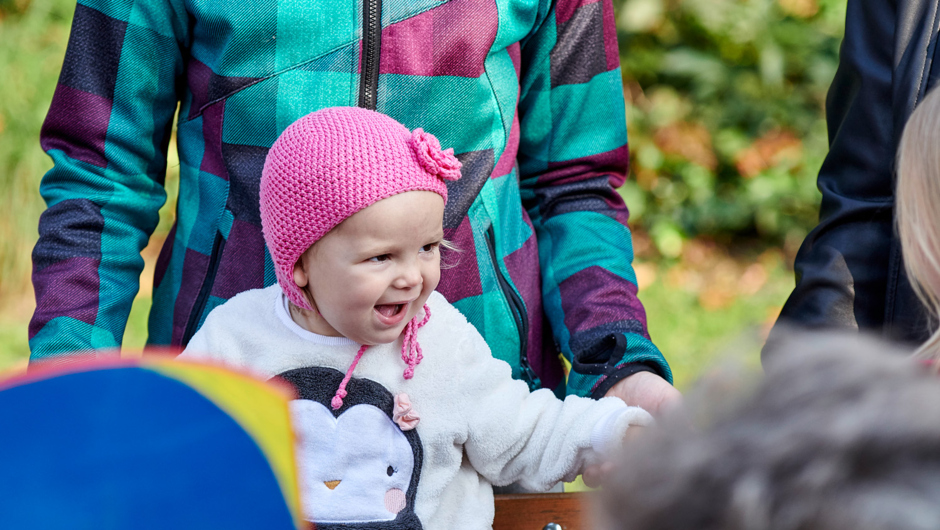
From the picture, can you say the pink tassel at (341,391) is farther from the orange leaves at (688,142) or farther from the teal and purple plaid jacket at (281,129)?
the orange leaves at (688,142)

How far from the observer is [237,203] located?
1.55 meters

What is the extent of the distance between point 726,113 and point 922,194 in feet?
15.3

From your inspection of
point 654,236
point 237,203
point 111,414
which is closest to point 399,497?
point 237,203

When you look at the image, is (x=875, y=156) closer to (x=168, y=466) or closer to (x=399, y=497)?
(x=399, y=497)

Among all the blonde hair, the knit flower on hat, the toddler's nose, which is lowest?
the toddler's nose

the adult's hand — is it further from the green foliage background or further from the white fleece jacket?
the green foliage background

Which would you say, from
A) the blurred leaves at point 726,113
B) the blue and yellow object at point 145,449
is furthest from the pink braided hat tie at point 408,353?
the blurred leaves at point 726,113

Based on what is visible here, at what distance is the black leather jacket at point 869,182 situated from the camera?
1.44 meters

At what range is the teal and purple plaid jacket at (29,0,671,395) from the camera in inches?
58.2

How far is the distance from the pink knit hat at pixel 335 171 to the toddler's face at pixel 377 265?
0.02 m

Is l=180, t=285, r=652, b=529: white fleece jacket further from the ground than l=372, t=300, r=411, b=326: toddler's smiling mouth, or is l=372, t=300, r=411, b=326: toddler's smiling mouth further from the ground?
l=372, t=300, r=411, b=326: toddler's smiling mouth

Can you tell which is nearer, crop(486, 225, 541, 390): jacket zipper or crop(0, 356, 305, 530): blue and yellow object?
crop(0, 356, 305, 530): blue and yellow object

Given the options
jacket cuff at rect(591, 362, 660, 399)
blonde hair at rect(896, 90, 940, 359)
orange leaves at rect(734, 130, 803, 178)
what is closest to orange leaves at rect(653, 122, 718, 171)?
orange leaves at rect(734, 130, 803, 178)

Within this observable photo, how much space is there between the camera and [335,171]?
1.27 meters
